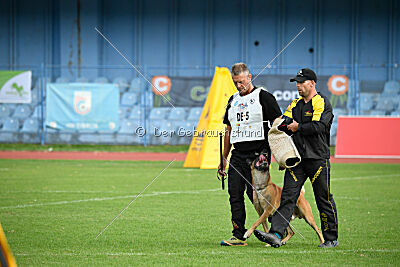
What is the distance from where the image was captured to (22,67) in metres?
29.9

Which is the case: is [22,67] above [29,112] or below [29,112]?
above

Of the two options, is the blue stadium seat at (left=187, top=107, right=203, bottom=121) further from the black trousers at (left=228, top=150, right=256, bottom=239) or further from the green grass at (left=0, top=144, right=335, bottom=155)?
the black trousers at (left=228, top=150, right=256, bottom=239)

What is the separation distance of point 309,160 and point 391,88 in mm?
20935

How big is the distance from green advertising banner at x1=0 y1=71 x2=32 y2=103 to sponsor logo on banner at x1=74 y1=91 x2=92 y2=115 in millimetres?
2156

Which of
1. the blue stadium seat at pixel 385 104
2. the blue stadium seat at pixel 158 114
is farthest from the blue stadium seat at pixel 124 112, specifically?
the blue stadium seat at pixel 385 104

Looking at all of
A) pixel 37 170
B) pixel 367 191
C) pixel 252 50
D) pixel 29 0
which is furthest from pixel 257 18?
pixel 367 191

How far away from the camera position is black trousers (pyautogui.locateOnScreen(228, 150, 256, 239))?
7.37m

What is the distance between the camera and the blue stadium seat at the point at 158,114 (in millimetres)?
27156

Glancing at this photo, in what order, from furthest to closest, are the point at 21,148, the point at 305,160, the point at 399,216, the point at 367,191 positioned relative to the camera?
the point at 21,148, the point at 367,191, the point at 399,216, the point at 305,160

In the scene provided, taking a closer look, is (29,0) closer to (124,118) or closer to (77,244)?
(124,118)

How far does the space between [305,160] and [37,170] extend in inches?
456

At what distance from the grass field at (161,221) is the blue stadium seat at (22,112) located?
10794 mm

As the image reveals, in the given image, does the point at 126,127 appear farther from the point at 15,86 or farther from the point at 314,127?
the point at 314,127

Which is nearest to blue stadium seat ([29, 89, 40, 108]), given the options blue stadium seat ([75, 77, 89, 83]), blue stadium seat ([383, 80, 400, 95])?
blue stadium seat ([75, 77, 89, 83])
